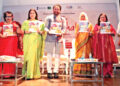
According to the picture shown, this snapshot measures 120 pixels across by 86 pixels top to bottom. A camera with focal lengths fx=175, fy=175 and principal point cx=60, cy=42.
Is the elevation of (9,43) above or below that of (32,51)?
above

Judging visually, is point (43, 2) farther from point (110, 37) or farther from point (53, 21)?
point (110, 37)

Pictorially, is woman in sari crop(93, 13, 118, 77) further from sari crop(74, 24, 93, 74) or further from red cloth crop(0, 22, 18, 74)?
red cloth crop(0, 22, 18, 74)

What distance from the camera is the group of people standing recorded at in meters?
3.63

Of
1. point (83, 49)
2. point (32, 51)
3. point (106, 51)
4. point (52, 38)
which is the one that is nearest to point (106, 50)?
point (106, 51)

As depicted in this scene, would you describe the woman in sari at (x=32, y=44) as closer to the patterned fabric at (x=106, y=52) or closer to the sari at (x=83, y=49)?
the sari at (x=83, y=49)

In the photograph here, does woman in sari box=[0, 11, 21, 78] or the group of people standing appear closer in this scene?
the group of people standing

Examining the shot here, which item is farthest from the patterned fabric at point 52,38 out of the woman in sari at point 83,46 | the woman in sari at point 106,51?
the woman in sari at point 106,51

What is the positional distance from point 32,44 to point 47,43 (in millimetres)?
313

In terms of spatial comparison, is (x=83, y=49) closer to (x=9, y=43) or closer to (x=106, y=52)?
(x=106, y=52)

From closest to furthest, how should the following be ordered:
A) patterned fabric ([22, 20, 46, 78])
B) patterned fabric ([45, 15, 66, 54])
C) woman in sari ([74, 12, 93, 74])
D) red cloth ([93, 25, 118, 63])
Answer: patterned fabric ([22, 20, 46, 78]) → patterned fabric ([45, 15, 66, 54]) → red cloth ([93, 25, 118, 63]) → woman in sari ([74, 12, 93, 74])

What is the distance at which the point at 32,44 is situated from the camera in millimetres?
3639

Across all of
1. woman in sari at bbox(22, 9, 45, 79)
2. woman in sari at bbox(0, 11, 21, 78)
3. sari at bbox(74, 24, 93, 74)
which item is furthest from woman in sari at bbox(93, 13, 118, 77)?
woman in sari at bbox(0, 11, 21, 78)

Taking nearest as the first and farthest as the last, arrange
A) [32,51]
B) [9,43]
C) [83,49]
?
[32,51] < [9,43] < [83,49]

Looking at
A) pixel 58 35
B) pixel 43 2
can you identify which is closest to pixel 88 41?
pixel 58 35
